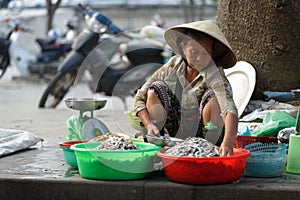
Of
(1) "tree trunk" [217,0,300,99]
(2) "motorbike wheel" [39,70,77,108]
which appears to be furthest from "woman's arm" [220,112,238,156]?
(2) "motorbike wheel" [39,70,77,108]

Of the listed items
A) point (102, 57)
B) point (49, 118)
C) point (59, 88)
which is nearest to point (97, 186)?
point (49, 118)

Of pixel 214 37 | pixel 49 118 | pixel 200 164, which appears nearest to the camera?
pixel 200 164

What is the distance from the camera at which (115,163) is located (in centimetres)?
301

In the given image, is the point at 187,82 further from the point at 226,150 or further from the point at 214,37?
the point at 226,150

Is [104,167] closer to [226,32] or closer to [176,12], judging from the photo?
[226,32]

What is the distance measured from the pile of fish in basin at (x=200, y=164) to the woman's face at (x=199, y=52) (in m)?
0.51

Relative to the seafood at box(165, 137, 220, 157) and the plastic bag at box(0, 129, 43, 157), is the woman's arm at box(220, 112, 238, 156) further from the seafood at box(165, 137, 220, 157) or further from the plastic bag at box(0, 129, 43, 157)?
the plastic bag at box(0, 129, 43, 157)

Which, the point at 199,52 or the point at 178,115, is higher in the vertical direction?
the point at 199,52

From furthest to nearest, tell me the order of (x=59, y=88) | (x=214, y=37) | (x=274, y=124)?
1. (x=59, y=88)
2. (x=274, y=124)
3. (x=214, y=37)

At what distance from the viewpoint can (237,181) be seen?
3049 millimetres

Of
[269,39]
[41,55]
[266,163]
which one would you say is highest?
[269,39]

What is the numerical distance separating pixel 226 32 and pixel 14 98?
23.5 ft

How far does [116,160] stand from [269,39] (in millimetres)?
2035

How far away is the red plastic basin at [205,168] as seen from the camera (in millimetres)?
2893
